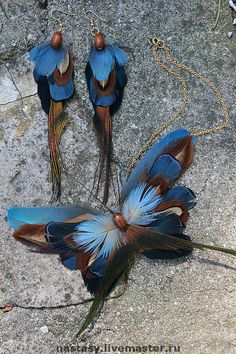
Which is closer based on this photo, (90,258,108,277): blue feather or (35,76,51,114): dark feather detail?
(90,258,108,277): blue feather

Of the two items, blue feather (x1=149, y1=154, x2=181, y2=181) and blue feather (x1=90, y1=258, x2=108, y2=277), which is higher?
blue feather (x1=149, y1=154, x2=181, y2=181)

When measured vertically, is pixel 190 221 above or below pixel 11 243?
below

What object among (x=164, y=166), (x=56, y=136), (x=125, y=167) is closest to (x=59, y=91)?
(x=56, y=136)

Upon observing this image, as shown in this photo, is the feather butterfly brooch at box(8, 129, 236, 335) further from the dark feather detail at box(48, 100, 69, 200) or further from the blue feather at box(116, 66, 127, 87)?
the blue feather at box(116, 66, 127, 87)

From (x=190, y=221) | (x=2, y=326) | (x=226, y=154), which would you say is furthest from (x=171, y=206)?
(x=2, y=326)

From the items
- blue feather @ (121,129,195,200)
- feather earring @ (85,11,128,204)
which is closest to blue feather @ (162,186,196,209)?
blue feather @ (121,129,195,200)

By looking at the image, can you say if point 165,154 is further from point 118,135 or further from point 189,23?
point 189,23

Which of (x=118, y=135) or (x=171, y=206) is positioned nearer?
(x=171, y=206)

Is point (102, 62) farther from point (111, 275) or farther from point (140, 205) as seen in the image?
point (111, 275)
